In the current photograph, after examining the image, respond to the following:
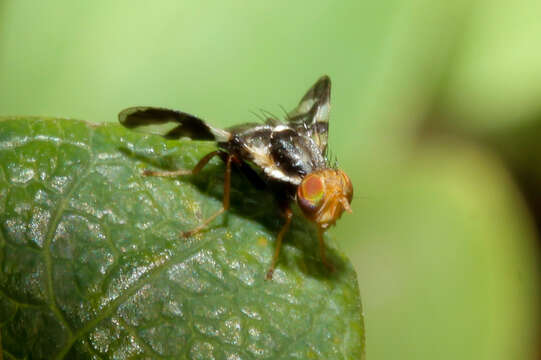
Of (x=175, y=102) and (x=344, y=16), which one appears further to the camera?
(x=344, y=16)

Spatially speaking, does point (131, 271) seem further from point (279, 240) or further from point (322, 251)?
point (322, 251)

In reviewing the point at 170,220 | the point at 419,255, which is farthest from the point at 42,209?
the point at 419,255

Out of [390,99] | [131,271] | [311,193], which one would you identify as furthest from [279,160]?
[390,99]

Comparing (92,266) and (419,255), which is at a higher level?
(92,266)

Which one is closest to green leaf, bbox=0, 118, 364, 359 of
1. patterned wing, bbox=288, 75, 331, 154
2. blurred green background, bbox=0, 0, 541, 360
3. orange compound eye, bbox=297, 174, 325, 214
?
→ orange compound eye, bbox=297, 174, 325, 214

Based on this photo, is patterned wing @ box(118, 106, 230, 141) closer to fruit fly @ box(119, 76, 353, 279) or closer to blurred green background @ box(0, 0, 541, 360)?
fruit fly @ box(119, 76, 353, 279)

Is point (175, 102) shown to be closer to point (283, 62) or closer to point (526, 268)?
point (283, 62)
